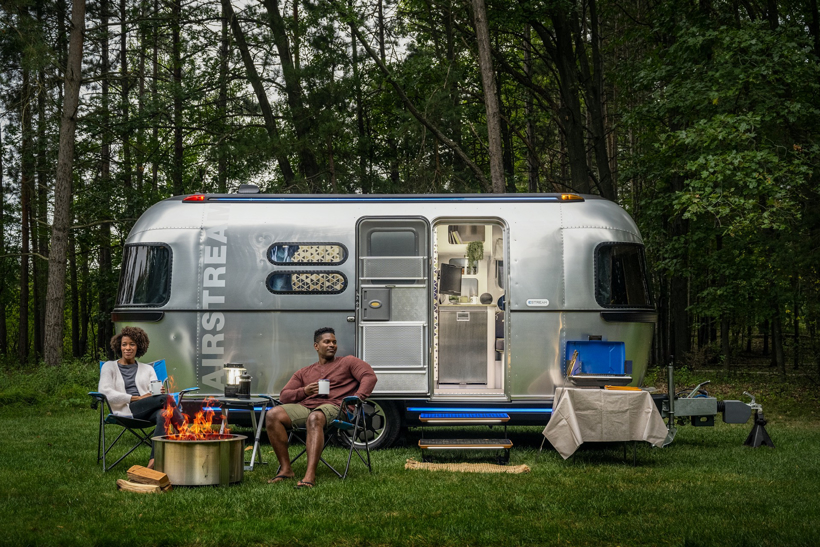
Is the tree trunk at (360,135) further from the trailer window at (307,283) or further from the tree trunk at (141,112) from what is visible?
the trailer window at (307,283)

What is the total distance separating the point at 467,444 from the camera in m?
7.06

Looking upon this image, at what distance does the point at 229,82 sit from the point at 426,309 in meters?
→ 10.5

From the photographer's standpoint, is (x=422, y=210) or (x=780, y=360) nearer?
(x=422, y=210)

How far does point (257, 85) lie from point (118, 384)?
406 inches

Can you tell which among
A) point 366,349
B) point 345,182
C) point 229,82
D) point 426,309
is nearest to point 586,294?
point 426,309

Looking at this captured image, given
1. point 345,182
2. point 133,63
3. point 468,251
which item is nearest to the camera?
point 468,251

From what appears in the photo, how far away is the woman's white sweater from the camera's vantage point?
6609 mm

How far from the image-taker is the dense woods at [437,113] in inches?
439

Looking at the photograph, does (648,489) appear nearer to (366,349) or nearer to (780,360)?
(366,349)

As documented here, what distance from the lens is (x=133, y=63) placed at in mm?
22156

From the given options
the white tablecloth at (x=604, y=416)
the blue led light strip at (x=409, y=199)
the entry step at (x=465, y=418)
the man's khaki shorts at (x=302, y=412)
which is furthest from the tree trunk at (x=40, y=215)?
the white tablecloth at (x=604, y=416)

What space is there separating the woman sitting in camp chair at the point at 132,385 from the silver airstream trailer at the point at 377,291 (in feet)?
2.99

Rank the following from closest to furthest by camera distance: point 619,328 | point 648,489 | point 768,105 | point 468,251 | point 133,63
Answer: point 648,489, point 619,328, point 468,251, point 768,105, point 133,63

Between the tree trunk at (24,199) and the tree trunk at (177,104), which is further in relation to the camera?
the tree trunk at (177,104)
